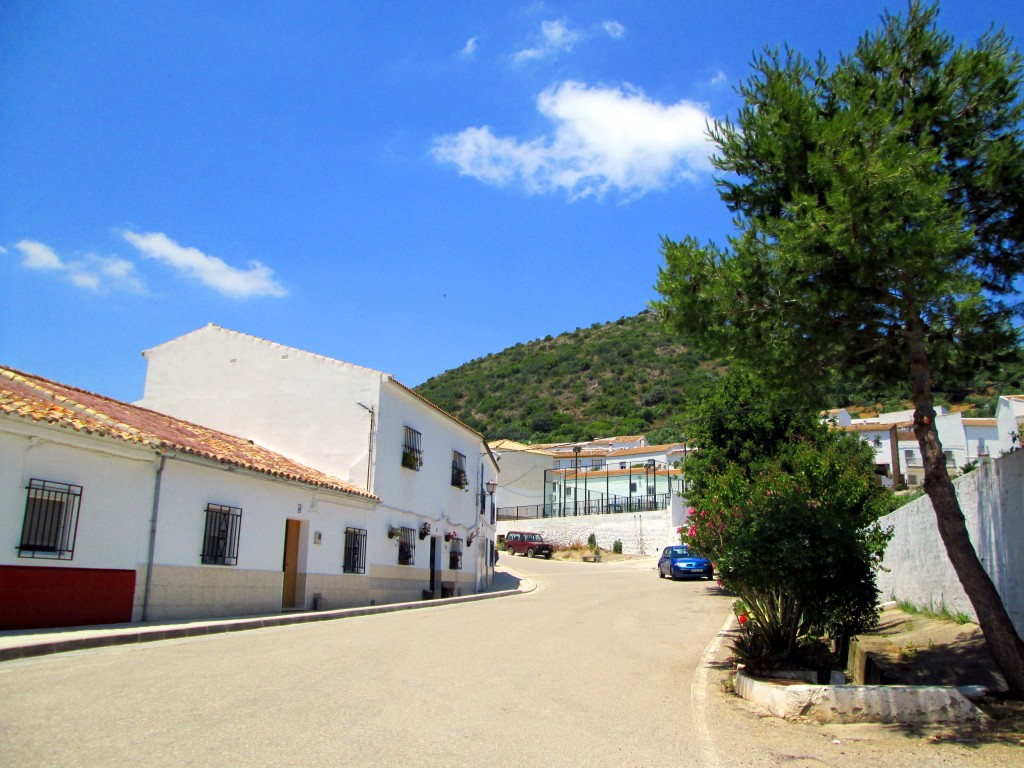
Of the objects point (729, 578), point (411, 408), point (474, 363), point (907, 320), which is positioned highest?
point (474, 363)

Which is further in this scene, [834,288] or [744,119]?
[744,119]

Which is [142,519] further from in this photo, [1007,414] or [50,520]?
[1007,414]

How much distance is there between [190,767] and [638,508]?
50841 mm

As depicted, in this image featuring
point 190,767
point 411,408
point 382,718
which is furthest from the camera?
point 411,408

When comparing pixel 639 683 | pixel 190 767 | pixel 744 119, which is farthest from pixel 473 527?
pixel 190 767

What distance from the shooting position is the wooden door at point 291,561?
1894 centimetres

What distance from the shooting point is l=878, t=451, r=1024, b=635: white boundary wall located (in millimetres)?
8609

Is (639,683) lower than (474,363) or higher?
lower

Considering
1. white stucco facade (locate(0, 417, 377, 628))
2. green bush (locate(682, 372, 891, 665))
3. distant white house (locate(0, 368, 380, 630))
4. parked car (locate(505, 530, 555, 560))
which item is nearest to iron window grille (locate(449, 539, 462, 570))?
distant white house (locate(0, 368, 380, 630))

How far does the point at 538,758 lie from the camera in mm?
5746

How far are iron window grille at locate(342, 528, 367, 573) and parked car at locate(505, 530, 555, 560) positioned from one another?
1233 inches

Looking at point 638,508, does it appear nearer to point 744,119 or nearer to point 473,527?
point 473,527

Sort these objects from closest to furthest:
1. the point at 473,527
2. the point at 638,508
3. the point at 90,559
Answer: the point at 90,559, the point at 473,527, the point at 638,508

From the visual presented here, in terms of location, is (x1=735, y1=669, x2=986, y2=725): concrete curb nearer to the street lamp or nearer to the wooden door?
the wooden door
